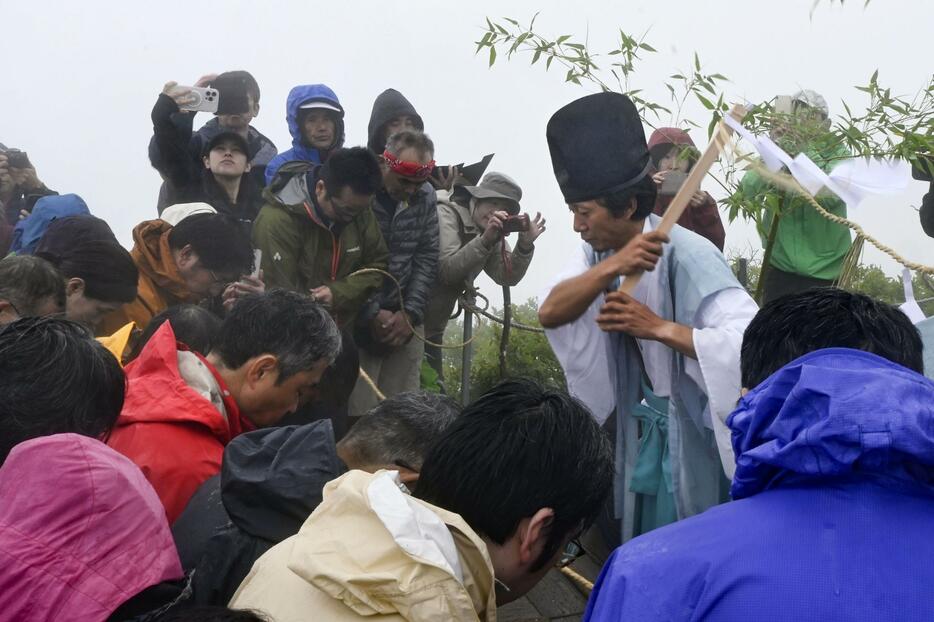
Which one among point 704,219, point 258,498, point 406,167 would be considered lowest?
point 258,498

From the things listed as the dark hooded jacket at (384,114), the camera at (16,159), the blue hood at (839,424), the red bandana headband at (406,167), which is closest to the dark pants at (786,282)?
the red bandana headband at (406,167)

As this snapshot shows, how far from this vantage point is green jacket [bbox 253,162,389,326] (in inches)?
181

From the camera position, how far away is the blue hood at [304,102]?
5.28m

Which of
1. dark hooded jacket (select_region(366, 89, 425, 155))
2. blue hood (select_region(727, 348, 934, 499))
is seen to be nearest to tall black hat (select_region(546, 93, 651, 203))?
blue hood (select_region(727, 348, 934, 499))

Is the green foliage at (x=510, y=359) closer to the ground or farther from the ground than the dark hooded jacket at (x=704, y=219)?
closer to the ground

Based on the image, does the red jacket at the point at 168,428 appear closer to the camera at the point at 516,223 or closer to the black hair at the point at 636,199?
the black hair at the point at 636,199

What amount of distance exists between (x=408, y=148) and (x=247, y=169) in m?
0.91

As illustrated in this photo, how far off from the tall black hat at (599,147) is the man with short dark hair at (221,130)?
235cm

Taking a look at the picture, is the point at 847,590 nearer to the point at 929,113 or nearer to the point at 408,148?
the point at 929,113

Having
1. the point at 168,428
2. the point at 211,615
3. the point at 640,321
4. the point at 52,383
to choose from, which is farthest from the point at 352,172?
the point at 211,615

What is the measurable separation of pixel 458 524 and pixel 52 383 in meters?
1.13

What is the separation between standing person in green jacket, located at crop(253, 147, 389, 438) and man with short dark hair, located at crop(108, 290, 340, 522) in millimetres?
1427

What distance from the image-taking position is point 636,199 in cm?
317

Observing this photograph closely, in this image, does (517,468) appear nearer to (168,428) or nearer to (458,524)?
(458,524)
